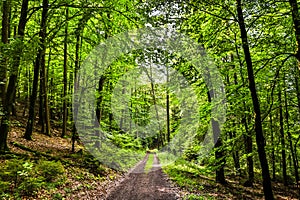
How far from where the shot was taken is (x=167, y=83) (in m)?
14.6

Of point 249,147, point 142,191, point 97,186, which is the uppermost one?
point 249,147

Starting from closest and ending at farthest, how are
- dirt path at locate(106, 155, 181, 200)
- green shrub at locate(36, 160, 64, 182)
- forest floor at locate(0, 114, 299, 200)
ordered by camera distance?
1. forest floor at locate(0, 114, 299, 200)
2. green shrub at locate(36, 160, 64, 182)
3. dirt path at locate(106, 155, 181, 200)

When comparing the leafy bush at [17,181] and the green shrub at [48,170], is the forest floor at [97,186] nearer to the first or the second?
the leafy bush at [17,181]

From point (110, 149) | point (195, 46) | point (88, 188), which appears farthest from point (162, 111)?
point (88, 188)

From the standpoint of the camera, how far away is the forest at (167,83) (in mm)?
7508

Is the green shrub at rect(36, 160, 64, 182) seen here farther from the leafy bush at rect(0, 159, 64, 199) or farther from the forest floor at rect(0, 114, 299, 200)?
the forest floor at rect(0, 114, 299, 200)

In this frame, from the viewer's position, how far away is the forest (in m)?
7.51

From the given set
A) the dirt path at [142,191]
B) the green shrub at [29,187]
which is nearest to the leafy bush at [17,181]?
the green shrub at [29,187]

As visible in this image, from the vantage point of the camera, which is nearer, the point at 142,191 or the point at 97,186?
the point at 142,191

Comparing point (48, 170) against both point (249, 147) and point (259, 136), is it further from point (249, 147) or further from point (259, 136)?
point (249, 147)

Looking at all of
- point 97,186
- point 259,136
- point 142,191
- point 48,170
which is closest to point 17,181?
point 48,170

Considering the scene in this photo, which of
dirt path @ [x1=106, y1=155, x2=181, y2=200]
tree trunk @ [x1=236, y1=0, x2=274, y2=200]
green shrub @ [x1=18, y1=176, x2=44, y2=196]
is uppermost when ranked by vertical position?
tree trunk @ [x1=236, y1=0, x2=274, y2=200]

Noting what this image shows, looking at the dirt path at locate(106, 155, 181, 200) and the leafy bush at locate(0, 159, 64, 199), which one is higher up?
the leafy bush at locate(0, 159, 64, 199)

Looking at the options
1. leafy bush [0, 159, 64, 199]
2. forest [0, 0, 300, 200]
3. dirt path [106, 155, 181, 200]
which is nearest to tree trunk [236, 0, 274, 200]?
forest [0, 0, 300, 200]
